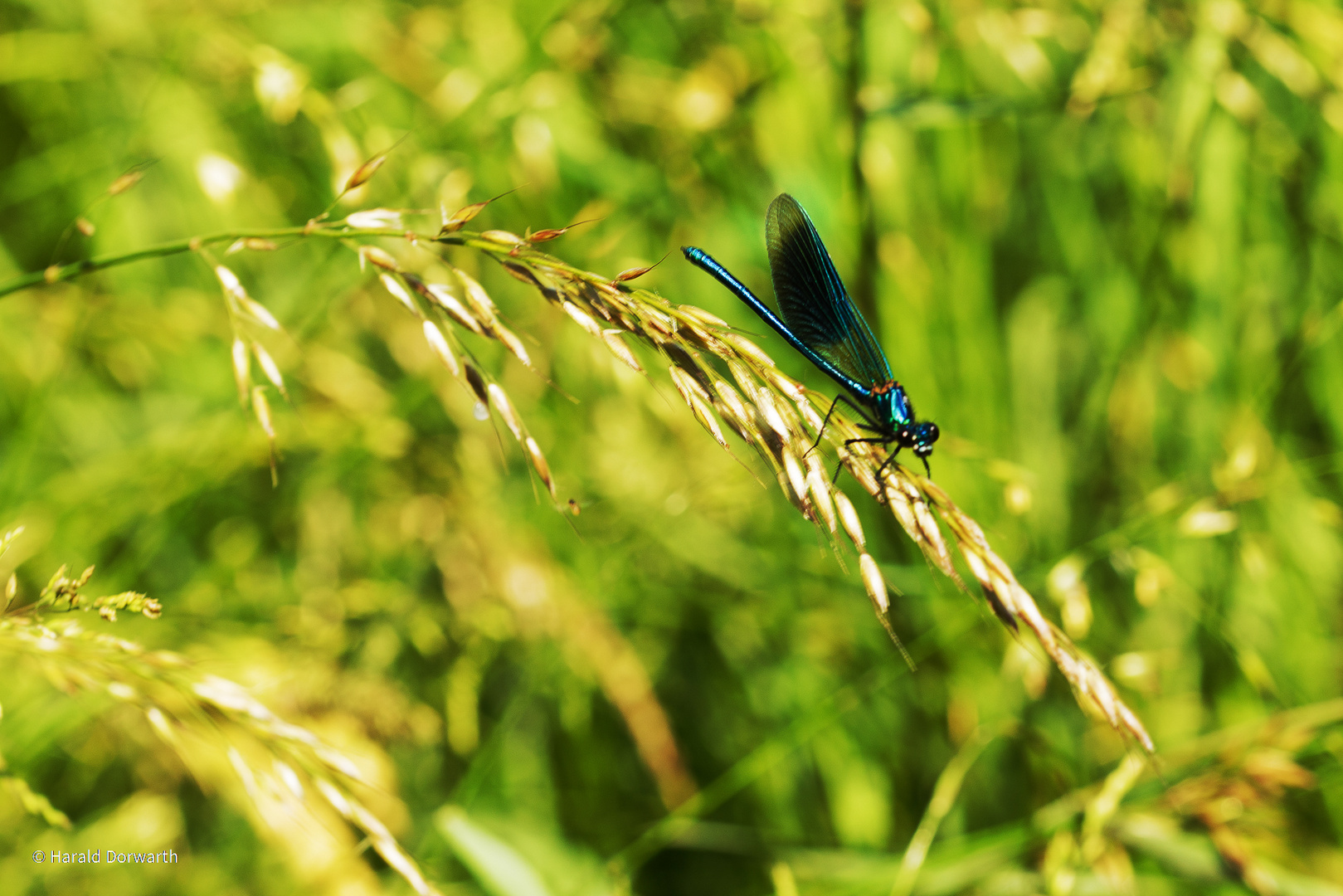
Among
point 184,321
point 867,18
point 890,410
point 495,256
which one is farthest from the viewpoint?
point 184,321

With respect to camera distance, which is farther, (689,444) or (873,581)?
(689,444)

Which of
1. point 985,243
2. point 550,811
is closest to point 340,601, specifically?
point 550,811

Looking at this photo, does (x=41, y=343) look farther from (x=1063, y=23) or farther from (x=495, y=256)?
(x=1063, y=23)

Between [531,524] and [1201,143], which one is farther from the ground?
[1201,143]

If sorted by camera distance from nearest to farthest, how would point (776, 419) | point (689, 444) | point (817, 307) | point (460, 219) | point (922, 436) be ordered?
point (460, 219)
point (776, 419)
point (922, 436)
point (817, 307)
point (689, 444)

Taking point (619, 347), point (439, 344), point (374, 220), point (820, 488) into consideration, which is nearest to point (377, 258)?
point (374, 220)

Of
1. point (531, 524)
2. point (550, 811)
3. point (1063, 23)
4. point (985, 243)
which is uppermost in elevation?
point (1063, 23)

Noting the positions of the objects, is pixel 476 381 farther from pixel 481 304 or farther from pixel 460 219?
pixel 460 219
